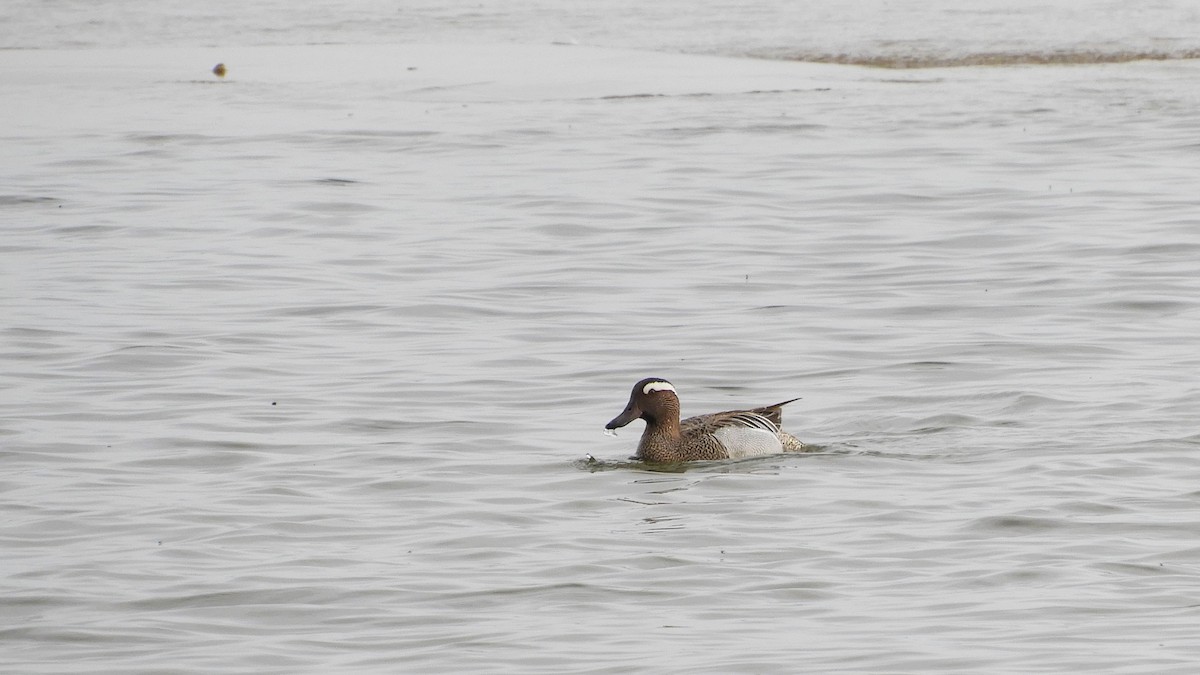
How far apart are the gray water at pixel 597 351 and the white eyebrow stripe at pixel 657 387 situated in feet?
1.24

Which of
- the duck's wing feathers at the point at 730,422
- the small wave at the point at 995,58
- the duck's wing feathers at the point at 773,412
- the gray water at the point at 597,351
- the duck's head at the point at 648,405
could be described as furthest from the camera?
the small wave at the point at 995,58

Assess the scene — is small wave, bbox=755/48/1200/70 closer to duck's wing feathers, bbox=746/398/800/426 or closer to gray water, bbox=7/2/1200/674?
gray water, bbox=7/2/1200/674

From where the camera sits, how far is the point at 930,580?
763 cm

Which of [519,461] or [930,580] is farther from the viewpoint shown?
[519,461]

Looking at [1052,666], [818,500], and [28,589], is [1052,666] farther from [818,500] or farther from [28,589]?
[28,589]

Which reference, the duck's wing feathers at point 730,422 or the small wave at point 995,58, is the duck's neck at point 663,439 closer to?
the duck's wing feathers at point 730,422

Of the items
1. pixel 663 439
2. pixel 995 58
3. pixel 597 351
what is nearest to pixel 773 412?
pixel 663 439

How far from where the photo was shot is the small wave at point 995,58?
73.8ft

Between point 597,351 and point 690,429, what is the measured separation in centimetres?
222

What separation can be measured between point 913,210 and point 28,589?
1038 cm

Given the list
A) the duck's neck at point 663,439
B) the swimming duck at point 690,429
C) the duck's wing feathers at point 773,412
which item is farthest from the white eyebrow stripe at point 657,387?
the duck's wing feathers at point 773,412

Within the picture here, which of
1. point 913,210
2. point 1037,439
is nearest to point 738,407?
point 1037,439

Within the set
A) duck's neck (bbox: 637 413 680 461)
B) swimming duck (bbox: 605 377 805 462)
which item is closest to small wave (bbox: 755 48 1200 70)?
swimming duck (bbox: 605 377 805 462)

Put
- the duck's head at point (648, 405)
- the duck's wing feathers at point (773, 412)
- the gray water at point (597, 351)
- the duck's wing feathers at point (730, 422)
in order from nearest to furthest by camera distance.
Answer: the gray water at point (597, 351) → the duck's wing feathers at point (730, 422) → the duck's wing feathers at point (773, 412) → the duck's head at point (648, 405)
